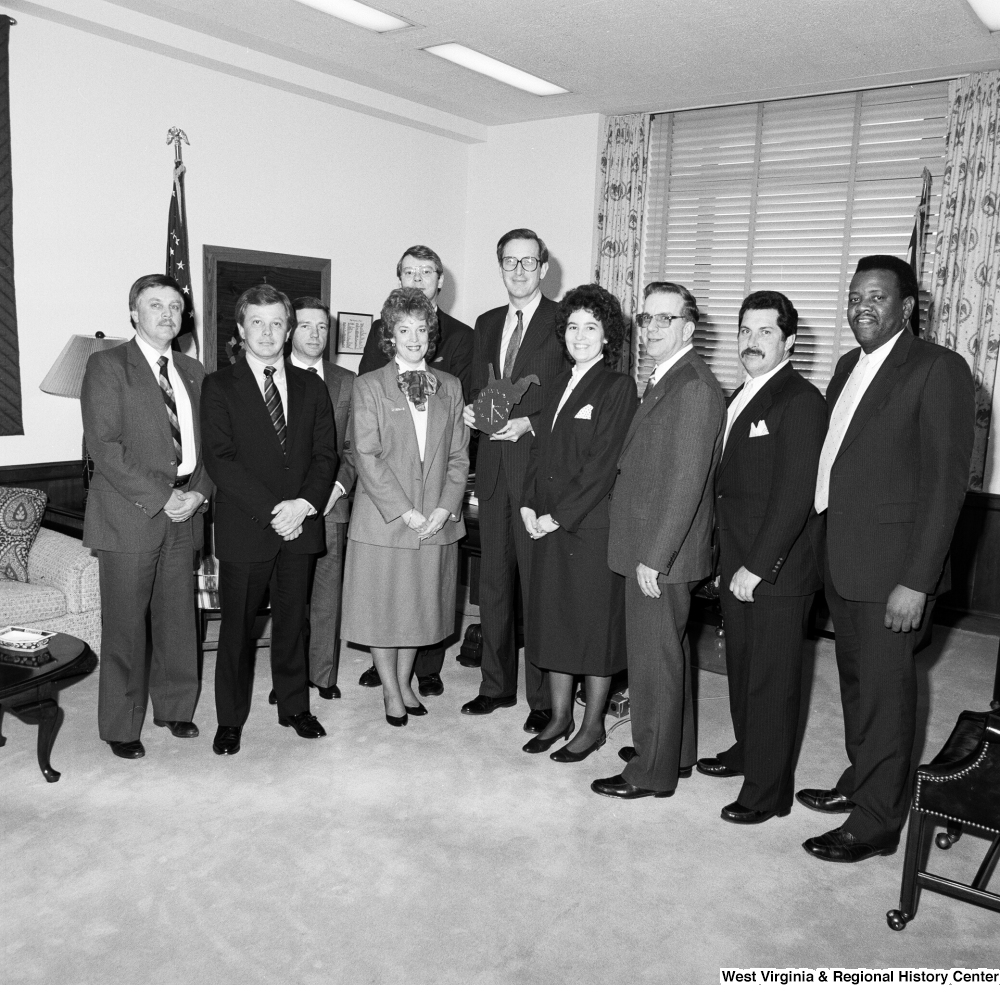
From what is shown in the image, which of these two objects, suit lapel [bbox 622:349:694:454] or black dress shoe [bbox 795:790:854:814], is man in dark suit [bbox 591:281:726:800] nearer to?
suit lapel [bbox 622:349:694:454]

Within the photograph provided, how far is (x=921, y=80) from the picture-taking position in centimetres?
579

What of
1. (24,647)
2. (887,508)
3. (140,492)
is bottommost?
(24,647)

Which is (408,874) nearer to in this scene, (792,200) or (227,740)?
(227,740)

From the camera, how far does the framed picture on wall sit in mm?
6707

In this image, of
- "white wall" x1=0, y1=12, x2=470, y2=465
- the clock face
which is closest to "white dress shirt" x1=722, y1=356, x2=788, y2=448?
the clock face

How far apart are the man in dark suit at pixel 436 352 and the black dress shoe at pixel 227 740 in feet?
2.81

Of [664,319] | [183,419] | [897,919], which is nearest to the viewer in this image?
[897,919]

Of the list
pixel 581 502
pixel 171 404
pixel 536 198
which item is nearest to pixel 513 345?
pixel 581 502

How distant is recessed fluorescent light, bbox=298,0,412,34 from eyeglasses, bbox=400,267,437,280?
1.59 metres

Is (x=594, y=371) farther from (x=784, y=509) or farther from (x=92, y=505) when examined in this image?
(x=92, y=505)

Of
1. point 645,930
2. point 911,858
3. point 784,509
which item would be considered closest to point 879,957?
point 911,858

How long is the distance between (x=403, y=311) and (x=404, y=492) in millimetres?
698

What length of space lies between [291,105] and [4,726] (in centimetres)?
425

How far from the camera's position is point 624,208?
696cm
